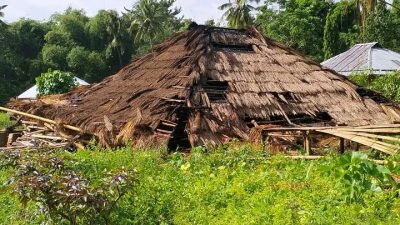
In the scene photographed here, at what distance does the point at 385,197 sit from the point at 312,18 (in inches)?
1207

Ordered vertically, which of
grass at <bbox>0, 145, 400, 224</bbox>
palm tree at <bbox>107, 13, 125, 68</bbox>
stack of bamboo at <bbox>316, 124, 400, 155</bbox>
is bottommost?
grass at <bbox>0, 145, 400, 224</bbox>

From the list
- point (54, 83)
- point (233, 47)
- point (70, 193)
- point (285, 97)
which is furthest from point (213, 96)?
point (54, 83)

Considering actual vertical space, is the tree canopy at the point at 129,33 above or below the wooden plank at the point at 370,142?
above

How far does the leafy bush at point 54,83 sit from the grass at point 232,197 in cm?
1605

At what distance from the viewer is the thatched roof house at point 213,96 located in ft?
39.7

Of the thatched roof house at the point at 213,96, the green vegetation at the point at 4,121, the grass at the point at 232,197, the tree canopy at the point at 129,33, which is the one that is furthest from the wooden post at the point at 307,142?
the tree canopy at the point at 129,33

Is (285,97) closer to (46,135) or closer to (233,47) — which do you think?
(233,47)

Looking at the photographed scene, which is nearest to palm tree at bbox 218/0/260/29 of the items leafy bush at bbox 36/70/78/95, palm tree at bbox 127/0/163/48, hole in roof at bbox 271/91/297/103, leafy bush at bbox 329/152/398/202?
palm tree at bbox 127/0/163/48

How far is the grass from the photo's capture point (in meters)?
5.45

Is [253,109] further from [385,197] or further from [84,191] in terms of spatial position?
[84,191]

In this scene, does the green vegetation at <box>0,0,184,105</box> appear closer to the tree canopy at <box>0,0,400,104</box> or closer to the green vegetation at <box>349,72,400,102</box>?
the tree canopy at <box>0,0,400,104</box>

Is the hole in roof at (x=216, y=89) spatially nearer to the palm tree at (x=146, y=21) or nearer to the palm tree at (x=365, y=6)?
the palm tree at (x=365, y=6)

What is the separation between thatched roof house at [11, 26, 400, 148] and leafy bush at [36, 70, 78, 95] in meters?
8.06

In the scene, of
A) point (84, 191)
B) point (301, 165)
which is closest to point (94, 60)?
point (301, 165)
